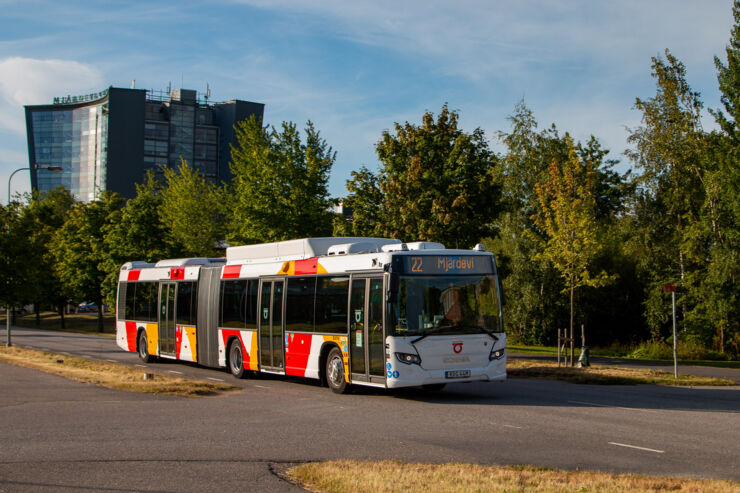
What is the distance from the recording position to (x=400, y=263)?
15.2 metres

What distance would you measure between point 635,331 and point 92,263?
36100mm

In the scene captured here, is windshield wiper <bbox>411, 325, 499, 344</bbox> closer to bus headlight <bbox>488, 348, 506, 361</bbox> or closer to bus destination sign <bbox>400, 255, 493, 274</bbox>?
bus headlight <bbox>488, 348, 506, 361</bbox>

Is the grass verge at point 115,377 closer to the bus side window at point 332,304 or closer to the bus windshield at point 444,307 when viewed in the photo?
the bus side window at point 332,304

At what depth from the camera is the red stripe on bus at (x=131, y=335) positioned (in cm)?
2744

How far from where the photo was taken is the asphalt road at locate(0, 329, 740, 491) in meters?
8.42

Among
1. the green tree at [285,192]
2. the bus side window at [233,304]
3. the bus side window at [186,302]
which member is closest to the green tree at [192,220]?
the green tree at [285,192]

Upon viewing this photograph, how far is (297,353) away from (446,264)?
4.61 meters

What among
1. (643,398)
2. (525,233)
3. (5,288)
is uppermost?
(525,233)

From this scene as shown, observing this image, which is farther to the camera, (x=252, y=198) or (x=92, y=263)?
(x=92, y=263)

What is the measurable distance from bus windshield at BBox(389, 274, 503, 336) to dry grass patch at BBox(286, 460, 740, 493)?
6.43 meters

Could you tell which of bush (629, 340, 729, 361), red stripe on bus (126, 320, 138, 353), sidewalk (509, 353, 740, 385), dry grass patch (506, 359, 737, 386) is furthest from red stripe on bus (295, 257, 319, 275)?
bush (629, 340, 729, 361)

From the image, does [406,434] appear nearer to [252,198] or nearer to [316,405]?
[316,405]

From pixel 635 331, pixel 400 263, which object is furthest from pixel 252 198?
pixel 635 331

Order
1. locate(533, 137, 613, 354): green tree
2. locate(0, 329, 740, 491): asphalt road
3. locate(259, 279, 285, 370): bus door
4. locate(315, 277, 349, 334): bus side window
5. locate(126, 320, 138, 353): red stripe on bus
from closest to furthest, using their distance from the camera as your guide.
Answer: locate(0, 329, 740, 491): asphalt road → locate(315, 277, 349, 334): bus side window → locate(259, 279, 285, 370): bus door → locate(126, 320, 138, 353): red stripe on bus → locate(533, 137, 613, 354): green tree
